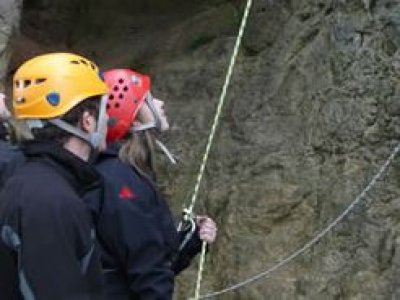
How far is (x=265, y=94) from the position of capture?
6.36 meters

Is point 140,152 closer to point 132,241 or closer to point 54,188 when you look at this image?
point 132,241

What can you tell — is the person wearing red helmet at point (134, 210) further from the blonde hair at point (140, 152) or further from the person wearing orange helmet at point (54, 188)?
the person wearing orange helmet at point (54, 188)

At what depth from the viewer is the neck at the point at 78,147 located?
2625 millimetres

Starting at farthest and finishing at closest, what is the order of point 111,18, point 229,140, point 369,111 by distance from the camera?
point 111,18, point 229,140, point 369,111

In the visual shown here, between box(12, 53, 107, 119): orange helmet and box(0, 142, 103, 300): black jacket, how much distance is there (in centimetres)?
14

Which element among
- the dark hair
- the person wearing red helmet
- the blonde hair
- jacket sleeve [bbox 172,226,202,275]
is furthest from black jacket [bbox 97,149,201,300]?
jacket sleeve [bbox 172,226,202,275]

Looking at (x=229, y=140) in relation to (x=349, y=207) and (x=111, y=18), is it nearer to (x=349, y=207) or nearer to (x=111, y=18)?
(x=349, y=207)

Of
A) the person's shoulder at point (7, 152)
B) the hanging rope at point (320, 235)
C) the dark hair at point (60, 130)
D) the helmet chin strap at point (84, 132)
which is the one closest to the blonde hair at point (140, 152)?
the helmet chin strap at point (84, 132)

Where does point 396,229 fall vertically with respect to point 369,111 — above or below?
below

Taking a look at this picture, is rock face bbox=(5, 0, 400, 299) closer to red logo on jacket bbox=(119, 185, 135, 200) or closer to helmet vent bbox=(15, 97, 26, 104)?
red logo on jacket bbox=(119, 185, 135, 200)

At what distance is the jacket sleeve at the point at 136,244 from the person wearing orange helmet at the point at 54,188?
4.2 inches

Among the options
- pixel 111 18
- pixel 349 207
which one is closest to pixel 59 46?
pixel 111 18

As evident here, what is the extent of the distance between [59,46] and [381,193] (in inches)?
223

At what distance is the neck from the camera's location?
2625 mm
